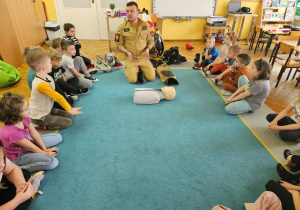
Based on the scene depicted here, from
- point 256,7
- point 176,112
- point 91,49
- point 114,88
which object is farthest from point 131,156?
point 256,7

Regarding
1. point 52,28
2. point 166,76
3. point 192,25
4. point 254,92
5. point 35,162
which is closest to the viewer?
point 35,162

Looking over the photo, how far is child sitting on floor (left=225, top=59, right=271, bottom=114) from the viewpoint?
2344 mm

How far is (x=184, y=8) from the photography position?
6031 millimetres

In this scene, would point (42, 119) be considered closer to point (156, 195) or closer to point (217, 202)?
point (156, 195)

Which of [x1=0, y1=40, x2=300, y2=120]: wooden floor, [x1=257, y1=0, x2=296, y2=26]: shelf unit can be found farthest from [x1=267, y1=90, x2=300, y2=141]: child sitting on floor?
[x1=257, y1=0, x2=296, y2=26]: shelf unit

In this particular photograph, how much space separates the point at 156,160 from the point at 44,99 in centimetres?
140

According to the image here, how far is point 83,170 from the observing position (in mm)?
1785

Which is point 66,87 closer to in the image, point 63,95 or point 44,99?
point 63,95

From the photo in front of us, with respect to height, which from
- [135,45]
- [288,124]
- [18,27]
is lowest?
[288,124]

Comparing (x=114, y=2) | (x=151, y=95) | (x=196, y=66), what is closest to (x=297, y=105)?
(x=151, y=95)

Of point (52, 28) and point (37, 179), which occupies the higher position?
point (52, 28)

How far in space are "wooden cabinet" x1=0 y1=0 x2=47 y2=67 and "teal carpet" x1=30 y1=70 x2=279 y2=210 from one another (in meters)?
2.31

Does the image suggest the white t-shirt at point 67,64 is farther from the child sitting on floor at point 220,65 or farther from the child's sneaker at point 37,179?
the child sitting on floor at point 220,65

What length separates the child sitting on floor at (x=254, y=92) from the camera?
7.69 ft
